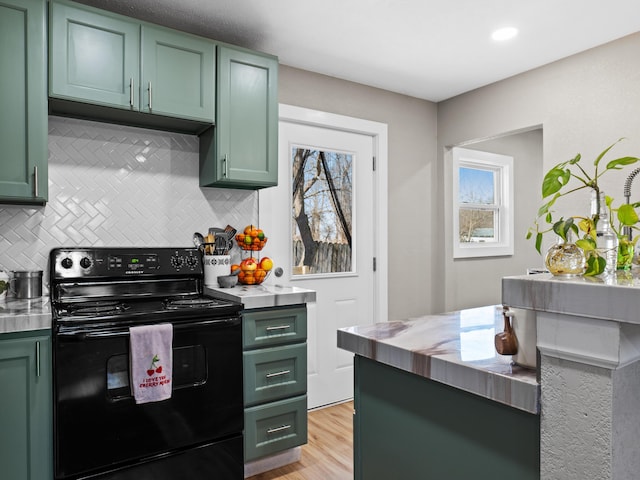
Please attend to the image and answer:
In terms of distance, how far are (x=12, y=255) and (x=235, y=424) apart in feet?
4.55

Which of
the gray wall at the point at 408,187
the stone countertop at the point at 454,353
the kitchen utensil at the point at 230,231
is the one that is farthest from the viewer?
the gray wall at the point at 408,187

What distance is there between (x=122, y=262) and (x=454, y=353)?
76.6 inches

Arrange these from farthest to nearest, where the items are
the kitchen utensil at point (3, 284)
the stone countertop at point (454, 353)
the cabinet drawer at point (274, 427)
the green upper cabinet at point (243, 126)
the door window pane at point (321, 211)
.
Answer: the door window pane at point (321, 211) → the green upper cabinet at point (243, 126) → the cabinet drawer at point (274, 427) → the kitchen utensil at point (3, 284) → the stone countertop at point (454, 353)

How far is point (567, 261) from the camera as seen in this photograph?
943 mm

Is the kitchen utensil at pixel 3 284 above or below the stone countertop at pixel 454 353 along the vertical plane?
above

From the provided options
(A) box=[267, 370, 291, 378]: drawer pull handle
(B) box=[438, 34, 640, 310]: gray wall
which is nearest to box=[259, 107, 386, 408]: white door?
(A) box=[267, 370, 291, 378]: drawer pull handle

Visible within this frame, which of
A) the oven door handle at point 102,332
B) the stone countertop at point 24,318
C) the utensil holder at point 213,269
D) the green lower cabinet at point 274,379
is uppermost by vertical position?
the utensil holder at point 213,269

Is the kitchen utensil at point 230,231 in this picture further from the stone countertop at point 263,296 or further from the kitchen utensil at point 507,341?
the kitchen utensil at point 507,341

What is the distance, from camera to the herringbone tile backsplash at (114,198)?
2.31m

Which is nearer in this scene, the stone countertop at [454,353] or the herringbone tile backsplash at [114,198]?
the stone countertop at [454,353]

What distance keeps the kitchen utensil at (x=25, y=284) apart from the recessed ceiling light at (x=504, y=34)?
2.81 metres

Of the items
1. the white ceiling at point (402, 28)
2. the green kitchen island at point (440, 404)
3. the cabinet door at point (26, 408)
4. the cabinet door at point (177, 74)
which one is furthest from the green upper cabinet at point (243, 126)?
the green kitchen island at point (440, 404)

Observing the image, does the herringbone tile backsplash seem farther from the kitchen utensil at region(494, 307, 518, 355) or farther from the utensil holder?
the kitchen utensil at region(494, 307, 518, 355)

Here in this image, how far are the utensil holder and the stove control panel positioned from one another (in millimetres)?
47
